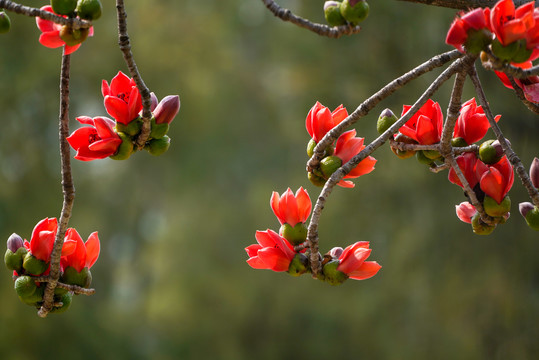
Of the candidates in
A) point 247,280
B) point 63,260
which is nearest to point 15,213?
point 247,280

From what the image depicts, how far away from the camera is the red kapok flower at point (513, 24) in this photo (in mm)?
502

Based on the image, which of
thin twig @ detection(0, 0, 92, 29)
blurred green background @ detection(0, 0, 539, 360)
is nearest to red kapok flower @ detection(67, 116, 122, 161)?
thin twig @ detection(0, 0, 92, 29)

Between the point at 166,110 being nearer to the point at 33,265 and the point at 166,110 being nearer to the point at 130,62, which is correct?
the point at 130,62

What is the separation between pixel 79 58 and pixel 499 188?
5.51 meters

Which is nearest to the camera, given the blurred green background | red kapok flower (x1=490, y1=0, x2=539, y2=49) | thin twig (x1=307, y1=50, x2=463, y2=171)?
red kapok flower (x1=490, y1=0, x2=539, y2=49)

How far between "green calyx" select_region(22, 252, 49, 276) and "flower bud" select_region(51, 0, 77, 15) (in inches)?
9.7

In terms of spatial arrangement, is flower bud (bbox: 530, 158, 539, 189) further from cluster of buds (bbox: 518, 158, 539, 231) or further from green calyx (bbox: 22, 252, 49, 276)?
green calyx (bbox: 22, 252, 49, 276)

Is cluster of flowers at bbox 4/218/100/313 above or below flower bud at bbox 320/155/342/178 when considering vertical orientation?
below

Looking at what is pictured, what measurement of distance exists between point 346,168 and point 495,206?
0.16 meters

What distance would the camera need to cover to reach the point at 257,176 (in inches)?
262

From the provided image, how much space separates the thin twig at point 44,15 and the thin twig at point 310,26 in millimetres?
176

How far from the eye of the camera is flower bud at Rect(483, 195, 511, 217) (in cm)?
62

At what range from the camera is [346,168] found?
58 cm

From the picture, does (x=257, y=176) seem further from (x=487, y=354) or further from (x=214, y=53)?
(x=487, y=354)
